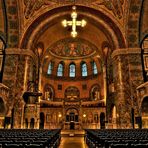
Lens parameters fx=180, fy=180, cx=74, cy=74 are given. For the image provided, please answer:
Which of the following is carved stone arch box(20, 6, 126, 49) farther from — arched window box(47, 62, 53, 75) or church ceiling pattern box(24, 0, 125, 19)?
arched window box(47, 62, 53, 75)

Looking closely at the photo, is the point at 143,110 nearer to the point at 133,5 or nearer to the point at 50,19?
the point at 133,5

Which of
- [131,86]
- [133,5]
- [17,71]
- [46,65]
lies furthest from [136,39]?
[46,65]

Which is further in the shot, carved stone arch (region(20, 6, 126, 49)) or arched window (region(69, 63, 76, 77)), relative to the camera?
arched window (region(69, 63, 76, 77))

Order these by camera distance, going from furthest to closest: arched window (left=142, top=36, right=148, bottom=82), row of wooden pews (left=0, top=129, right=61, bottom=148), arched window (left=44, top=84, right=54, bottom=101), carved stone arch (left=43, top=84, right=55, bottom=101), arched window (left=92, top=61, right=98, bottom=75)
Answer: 1. arched window (left=92, top=61, right=98, bottom=75)
2. carved stone arch (left=43, top=84, right=55, bottom=101)
3. arched window (left=44, top=84, right=54, bottom=101)
4. arched window (left=142, top=36, right=148, bottom=82)
5. row of wooden pews (left=0, top=129, right=61, bottom=148)

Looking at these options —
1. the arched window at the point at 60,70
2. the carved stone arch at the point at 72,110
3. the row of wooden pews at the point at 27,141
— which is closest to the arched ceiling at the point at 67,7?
the row of wooden pews at the point at 27,141

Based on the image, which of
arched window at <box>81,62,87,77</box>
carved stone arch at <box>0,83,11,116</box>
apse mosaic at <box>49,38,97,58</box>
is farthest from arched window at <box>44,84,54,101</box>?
carved stone arch at <box>0,83,11,116</box>

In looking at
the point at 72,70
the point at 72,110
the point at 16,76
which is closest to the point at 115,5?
the point at 16,76

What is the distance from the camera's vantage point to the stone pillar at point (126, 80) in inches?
608

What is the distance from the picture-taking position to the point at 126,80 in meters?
16.2

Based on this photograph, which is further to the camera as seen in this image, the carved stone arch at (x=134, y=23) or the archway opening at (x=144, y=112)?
the carved stone arch at (x=134, y=23)

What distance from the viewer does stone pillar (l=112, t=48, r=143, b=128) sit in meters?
15.4

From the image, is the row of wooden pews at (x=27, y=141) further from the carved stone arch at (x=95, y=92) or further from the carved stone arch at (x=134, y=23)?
the carved stone arch at (x=95, y=92)

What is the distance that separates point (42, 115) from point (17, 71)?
12244 mm

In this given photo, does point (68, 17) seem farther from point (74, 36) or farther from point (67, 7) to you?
point (74, 36)
